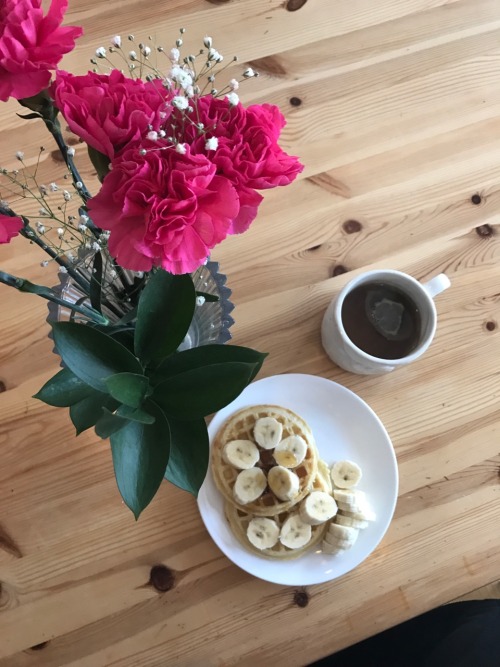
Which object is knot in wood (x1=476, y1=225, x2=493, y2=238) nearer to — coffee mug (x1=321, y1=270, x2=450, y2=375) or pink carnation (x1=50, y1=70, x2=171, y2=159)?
coffee mug (x1=321, y1=270, x2=450, y2=375)

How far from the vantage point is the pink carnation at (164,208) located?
31 cm

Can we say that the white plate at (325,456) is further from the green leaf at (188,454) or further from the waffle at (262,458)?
the green leaf at (188,454)

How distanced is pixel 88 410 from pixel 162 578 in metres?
0.31

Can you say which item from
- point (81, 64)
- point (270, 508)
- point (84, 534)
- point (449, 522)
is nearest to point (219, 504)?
point (270, 508)

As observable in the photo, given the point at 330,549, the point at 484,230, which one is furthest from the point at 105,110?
the point at 484,230

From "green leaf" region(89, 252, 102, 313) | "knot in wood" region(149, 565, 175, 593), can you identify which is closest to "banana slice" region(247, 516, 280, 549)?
"knot in wood" region(149, 565, 175, 593)

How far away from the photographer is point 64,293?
23.0 inches

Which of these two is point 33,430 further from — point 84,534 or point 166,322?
point 166,322

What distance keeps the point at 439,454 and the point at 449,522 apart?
8cm

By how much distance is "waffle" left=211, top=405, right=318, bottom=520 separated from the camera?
0.66 metres

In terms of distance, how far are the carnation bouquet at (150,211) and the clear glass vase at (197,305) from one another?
0.24 feet

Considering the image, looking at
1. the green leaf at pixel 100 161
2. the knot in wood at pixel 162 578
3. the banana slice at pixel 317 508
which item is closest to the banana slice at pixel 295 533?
the banana slice at pixel 317 508

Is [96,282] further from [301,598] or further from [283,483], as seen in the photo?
[301,598]

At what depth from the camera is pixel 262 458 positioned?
684mm
